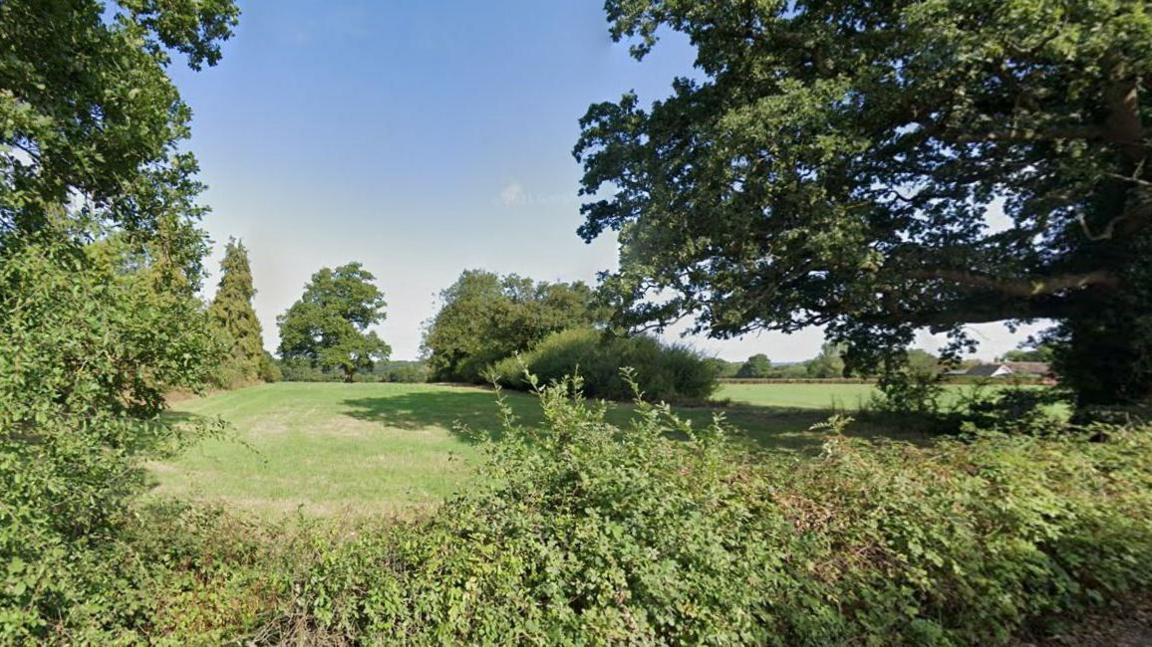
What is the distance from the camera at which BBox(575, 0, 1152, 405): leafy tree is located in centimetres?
691

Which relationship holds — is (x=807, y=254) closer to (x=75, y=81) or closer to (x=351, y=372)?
(x=75, y=81)

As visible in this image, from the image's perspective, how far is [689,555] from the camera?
2.60 m

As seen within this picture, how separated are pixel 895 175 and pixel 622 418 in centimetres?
817

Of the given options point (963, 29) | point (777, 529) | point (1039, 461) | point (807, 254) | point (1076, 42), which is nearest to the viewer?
point (777, 529)

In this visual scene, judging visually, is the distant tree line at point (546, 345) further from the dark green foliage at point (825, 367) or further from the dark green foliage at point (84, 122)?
the dark green foliage at point (825, 367)

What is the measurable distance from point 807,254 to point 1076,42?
3736 millimetres

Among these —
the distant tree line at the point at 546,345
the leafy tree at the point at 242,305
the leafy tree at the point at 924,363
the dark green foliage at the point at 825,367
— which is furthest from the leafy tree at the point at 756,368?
the leafy tree at the point at 242,305

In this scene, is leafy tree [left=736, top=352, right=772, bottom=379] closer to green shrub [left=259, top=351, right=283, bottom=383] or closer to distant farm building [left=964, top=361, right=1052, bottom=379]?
distant farm building [left=964, top=361, right=1052, bottom=379]

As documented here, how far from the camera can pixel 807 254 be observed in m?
8.20

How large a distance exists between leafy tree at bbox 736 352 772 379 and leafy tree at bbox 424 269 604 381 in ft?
48.2

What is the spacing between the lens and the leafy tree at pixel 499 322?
28.5m

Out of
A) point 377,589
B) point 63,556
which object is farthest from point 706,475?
point 63,556

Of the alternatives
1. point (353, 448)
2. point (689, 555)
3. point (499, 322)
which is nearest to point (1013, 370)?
point (689, 555)

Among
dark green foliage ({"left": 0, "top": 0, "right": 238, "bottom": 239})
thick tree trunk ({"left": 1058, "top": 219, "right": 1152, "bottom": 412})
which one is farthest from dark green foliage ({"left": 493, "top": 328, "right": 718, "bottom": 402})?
dark green foliage ({"left": 0, "top": 0, "right": 238, "bottom": 239})
